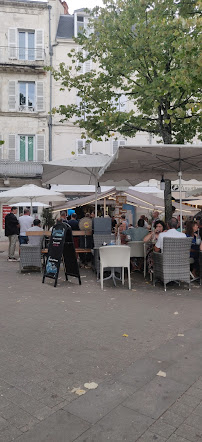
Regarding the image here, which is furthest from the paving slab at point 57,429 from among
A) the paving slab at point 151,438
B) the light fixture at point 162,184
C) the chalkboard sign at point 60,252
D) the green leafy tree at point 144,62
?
the light fixture at point 162,184

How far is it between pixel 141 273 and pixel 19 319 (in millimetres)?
4533

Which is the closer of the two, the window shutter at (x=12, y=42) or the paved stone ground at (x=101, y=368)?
the paved stone ground at (x=101, y=368)

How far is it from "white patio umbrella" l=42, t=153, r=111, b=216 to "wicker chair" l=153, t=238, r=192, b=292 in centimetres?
256

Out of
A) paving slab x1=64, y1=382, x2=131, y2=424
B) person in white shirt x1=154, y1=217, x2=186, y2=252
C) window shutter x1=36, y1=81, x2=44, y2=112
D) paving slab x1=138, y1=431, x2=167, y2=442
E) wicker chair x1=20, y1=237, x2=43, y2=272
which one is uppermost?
window shutter x1=36, y1=81, x2=44, y2=112

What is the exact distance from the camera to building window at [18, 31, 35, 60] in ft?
80.4

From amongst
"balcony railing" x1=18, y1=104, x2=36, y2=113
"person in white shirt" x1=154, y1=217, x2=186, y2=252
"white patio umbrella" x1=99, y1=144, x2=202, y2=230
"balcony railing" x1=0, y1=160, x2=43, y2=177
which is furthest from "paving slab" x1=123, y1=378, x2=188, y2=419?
"balcony railing" x1=18, y1=104, x2=36, y2=113

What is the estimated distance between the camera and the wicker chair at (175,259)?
683 cm

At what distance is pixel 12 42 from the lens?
24312mm

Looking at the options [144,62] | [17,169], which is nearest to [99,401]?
[144,62]

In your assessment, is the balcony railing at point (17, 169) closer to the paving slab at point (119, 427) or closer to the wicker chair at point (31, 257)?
the wicker chair at point (31, 257)

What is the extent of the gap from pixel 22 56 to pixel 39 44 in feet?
4.42

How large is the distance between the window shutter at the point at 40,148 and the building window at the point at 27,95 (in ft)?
6.53

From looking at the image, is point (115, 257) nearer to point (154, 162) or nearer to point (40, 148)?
point (154, 162)

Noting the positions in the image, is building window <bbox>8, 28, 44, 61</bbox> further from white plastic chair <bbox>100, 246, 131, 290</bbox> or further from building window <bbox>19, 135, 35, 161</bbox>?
white plastic chair <bbox>100, 246, 131, 290</bbox>
